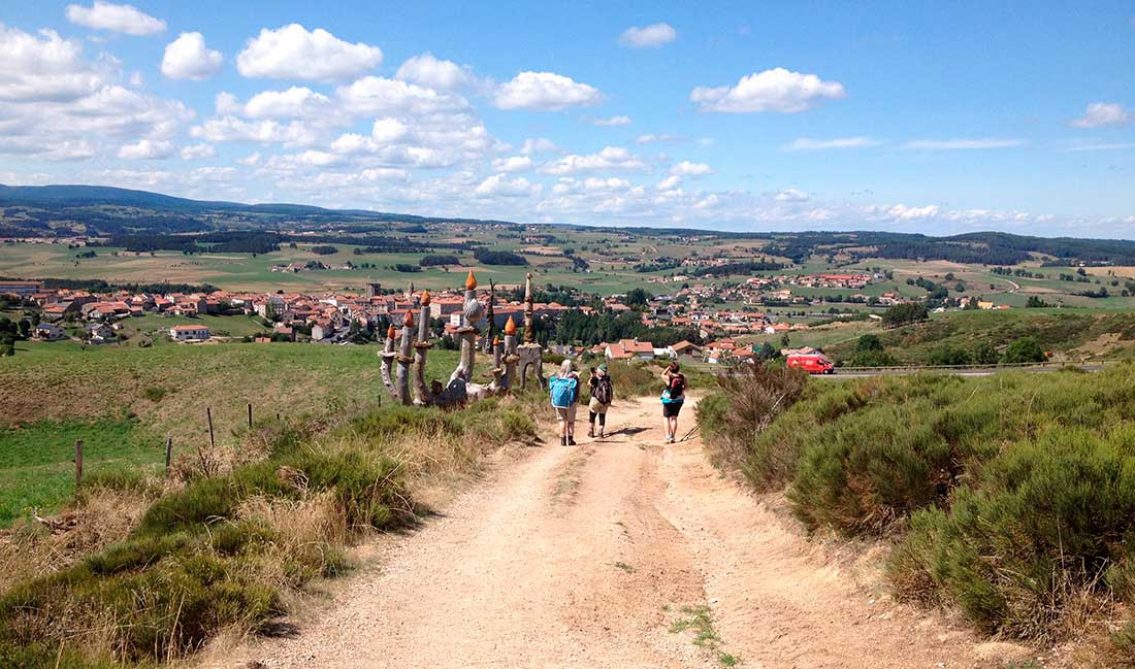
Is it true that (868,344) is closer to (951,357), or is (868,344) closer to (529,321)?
(951,357)

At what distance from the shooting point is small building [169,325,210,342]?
73875mm

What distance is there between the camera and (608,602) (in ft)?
20.9

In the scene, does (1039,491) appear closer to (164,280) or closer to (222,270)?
(164,280)

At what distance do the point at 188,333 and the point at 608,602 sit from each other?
77646mm

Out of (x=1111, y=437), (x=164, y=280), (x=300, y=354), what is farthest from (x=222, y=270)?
(x=1111, y=437)

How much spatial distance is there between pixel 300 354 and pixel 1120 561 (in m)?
43.6

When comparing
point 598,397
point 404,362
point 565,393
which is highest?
point 404,362

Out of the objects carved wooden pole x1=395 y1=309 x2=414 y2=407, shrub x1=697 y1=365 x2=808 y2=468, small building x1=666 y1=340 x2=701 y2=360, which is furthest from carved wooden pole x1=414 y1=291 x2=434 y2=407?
small building x1=666 y1=340 x2=701 y2=360

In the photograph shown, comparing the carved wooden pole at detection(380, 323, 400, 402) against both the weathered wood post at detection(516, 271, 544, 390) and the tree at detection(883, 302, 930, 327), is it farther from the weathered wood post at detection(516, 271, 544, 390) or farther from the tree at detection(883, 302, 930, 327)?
the tree at detection(883, 302, 930, 327)

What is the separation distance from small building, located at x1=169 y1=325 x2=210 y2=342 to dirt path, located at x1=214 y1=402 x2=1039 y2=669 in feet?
237

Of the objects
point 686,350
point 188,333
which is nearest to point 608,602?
point 686,350

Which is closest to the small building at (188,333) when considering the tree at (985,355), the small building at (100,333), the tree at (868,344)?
the small building at (100,333)

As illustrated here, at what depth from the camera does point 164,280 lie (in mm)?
143750

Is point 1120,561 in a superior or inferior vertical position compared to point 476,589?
superior
